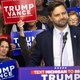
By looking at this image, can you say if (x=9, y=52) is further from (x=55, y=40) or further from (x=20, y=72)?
(x=20, y=72)

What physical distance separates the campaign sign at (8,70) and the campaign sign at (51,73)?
1432 millimetres

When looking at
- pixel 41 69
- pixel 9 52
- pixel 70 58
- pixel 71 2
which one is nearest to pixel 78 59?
pixel 70 58

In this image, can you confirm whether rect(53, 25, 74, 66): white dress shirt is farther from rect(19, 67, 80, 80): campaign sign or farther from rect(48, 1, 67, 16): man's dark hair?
rect(19, 67, 80, 80): campaign sign

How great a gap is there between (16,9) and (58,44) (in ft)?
6.37

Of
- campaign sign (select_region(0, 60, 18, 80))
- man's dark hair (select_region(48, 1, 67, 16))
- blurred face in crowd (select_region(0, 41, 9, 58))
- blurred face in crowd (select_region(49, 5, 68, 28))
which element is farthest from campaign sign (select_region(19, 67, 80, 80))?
blurred face in crowd (select_region(0, 41, 9, 58))

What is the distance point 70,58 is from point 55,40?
214 mm

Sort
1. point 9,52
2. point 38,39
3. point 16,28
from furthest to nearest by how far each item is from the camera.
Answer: point 16,28, point 9,52, point 38,39

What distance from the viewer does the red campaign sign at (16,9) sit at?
4.55 metres

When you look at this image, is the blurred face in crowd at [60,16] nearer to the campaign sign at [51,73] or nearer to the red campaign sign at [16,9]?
the campaign sign at [51,73]

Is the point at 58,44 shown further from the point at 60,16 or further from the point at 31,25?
the point at 31,25

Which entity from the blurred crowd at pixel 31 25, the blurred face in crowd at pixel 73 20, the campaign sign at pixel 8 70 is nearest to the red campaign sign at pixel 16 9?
the blurred crowd at pixel 31 25

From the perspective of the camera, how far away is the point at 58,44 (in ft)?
8.99

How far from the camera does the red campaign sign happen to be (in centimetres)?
455

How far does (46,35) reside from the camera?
2.86m
